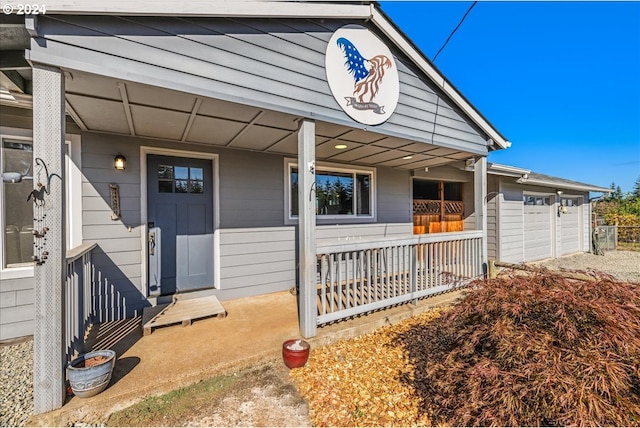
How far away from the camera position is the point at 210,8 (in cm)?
242

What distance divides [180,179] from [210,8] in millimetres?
2388

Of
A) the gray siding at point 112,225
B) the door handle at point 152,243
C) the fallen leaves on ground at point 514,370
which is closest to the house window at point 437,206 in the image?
the fallen leaves on ground at point 514,370

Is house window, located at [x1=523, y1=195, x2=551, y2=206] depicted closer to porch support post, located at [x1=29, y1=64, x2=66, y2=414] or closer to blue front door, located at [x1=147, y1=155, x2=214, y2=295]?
blue front door, located at [x1=147, y1=155, x2=214, y2=295]

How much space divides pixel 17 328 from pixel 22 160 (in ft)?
6.26

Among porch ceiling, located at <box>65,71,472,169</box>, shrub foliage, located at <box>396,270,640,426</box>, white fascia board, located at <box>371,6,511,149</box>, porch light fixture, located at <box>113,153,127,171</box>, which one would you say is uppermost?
white fascia board, located at <box>371,6,511,149</box>

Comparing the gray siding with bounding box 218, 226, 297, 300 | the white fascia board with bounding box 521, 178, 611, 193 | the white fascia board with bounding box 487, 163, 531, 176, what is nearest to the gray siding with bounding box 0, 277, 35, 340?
the gray siding with bounding box 218, 226, 297, 300

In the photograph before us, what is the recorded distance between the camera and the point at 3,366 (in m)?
2.67

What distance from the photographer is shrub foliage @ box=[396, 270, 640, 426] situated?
1.42m

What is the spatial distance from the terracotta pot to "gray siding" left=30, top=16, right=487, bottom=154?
2.37 meters

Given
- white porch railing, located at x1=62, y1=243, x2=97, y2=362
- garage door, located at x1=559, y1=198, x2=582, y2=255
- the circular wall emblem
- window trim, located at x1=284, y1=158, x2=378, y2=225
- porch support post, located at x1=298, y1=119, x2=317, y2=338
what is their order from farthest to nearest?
garage door, located at x1=559, y1=198, x2=582, y2=255
window trim, located at x1=284, y1=158, x2=378, y2=225
the circular wall emblem
porch support post, located at x1=298, y1=119, x2=317, y2=338
white porch railing, located at x1=62, y1=243, x2=97, y2=362

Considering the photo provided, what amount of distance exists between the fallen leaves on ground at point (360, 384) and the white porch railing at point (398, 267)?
1.47 ft

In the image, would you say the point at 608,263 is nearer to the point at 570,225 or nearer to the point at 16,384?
the point at 570,225

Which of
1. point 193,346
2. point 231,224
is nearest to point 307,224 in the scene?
point 193,346

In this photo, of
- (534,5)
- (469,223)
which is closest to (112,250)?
(534,5)
